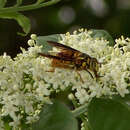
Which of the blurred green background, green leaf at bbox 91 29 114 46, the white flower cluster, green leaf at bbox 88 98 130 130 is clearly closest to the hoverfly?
the white flower cluster

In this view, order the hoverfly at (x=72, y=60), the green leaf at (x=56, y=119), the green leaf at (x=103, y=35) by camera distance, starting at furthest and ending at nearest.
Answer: the green leaf at (x=103, y=35)
the hoverfly at (x=72, y=60)
the green leaf at (x=56, y=119)

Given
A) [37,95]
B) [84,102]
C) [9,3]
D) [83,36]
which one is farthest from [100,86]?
[9,3]

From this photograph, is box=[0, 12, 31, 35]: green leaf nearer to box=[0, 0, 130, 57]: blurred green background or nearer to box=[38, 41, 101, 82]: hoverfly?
box=[38, 41, 101, 82]: hoverfly

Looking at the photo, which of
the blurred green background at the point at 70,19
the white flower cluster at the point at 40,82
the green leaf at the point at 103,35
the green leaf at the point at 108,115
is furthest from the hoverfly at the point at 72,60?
the blurred green background at the point at 70,19

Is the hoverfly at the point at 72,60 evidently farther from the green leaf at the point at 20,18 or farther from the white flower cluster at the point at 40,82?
the green leaf at the point at 20,18

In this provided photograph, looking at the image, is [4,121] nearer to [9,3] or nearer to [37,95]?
[37,95]
